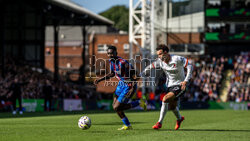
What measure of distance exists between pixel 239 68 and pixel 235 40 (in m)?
7.22

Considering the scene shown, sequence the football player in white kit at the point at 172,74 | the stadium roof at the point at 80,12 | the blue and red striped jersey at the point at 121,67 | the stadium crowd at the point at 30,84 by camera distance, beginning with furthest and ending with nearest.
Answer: the stadium roof at the point at 80,12
the stadium crowd at the point at 30,84
the blue and red striped jersey at the point at 121,67
the football player in white kit at the point at 172,74

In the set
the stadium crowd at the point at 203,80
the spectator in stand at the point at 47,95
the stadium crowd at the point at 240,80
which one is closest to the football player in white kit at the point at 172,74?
the spectator in stand at the point at 47,95

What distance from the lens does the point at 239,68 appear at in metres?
44.2

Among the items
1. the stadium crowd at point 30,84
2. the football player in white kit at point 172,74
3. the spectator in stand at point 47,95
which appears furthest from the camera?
the stadium crowd at point 30,84

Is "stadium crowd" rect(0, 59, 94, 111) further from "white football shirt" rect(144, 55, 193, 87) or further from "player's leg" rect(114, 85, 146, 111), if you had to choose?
"white football shirt" rect(144, 55, 193, 87)

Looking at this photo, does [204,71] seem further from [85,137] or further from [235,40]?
[85,137]

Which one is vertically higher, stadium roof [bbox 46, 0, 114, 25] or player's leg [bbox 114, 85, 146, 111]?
stadium roof [bbox 46, 0, 114, 25]

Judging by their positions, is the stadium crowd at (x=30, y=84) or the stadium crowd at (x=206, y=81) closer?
the stadium crowd at (x=30, y=84)

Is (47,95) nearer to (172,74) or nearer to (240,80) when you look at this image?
(172,74)

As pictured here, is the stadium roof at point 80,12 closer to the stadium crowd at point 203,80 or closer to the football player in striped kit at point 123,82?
the stadium crowd at point 203,80

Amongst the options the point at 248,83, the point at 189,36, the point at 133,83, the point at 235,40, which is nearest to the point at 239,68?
the point at 248,83

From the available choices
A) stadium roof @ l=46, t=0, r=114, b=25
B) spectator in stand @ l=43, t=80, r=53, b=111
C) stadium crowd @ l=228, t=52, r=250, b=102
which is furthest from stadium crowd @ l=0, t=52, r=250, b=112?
stadium roof @ l=46, t=0, r=114, b=25

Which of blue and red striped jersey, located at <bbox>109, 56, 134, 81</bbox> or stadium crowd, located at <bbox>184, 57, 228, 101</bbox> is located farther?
stadium crowd, located at <bbox>184, 57, 228, 101</bbox>

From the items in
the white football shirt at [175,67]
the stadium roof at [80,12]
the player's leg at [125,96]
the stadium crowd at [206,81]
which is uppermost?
the stadium roof at [80,12]
